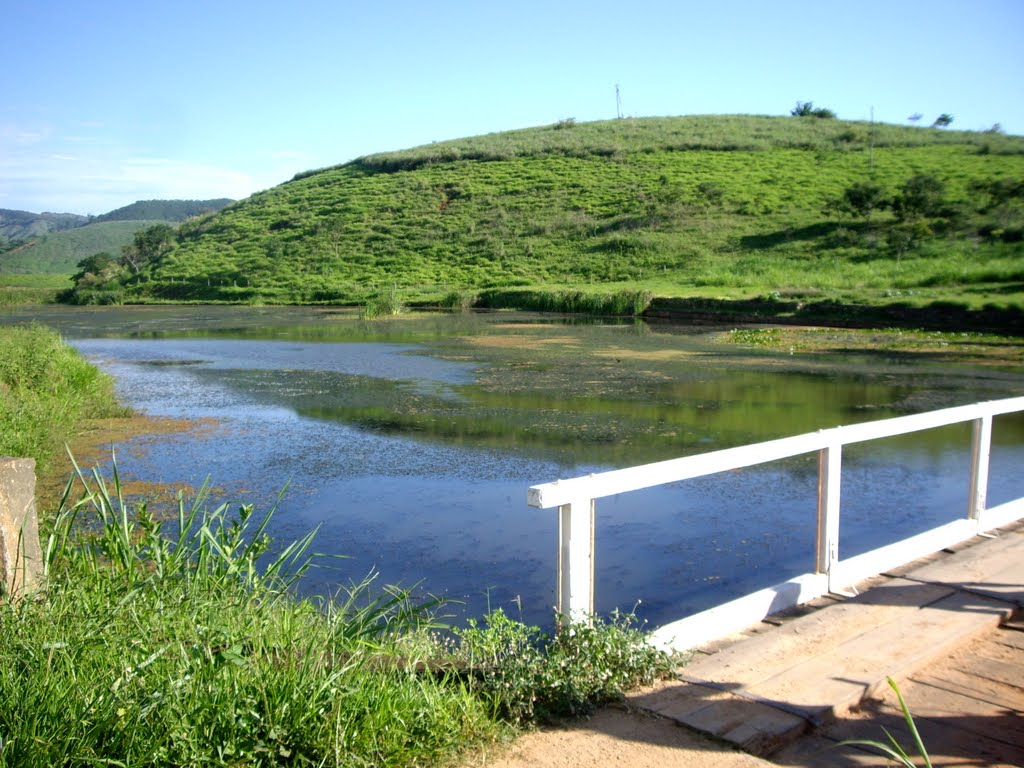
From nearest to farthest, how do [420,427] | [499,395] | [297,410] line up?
[420,427] < [297,410] < [499,395]

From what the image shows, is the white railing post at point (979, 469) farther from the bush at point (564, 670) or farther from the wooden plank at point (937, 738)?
the bush at point (564, 670)

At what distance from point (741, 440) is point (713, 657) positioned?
9.02 metres

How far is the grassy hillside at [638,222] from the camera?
42719mm

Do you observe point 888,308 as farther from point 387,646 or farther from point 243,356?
point 387,646

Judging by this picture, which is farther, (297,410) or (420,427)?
(297,410)

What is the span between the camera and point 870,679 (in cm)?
385

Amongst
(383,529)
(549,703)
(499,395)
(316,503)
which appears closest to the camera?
(549,703)

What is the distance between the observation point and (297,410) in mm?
15719

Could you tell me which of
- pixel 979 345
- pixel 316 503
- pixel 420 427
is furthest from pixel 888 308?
pixel 316 503

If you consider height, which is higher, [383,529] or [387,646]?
[387,646]

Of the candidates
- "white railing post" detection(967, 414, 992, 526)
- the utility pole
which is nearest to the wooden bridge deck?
"white railing post" detection(967, 414, 992, 526)

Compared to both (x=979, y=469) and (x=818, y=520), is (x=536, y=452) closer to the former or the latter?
(x=979, y=469)

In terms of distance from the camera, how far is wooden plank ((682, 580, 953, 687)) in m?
3.97

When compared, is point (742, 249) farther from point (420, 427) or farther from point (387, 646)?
point (387, 646)
